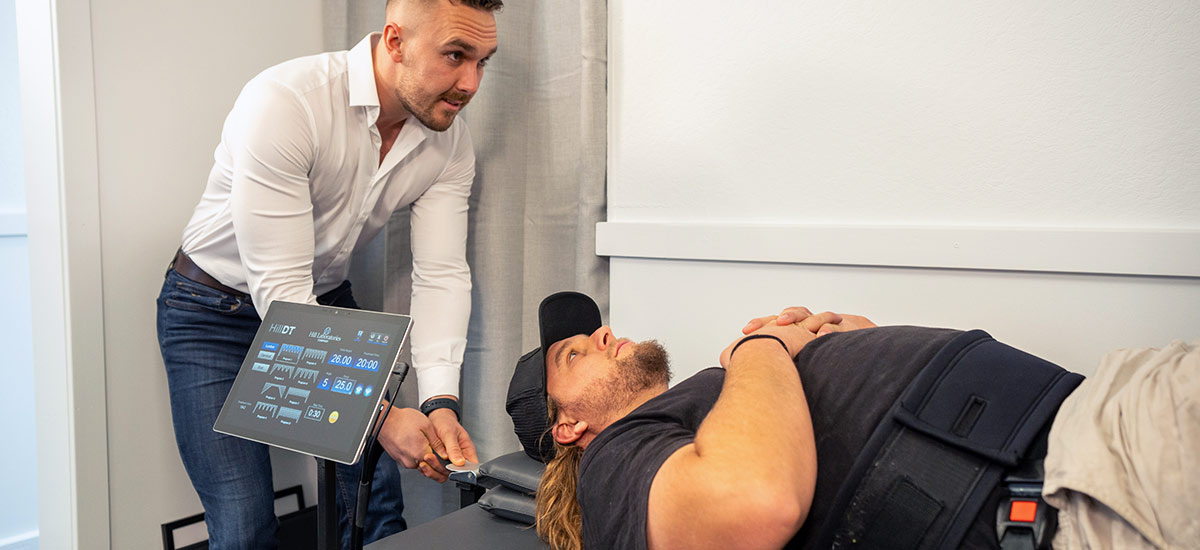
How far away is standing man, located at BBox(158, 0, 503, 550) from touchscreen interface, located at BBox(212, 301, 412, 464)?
40 centimetres

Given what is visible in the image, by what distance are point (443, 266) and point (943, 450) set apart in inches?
49.1

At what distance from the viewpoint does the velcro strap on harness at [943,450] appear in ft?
3.06

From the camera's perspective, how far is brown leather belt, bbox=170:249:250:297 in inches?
68.2

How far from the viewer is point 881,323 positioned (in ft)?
4.89

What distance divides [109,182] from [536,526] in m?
1.35

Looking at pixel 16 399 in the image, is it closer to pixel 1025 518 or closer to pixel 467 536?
pixel 467 536

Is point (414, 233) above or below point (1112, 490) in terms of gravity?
above

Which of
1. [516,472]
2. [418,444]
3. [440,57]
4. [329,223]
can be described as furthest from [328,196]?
[516,472]

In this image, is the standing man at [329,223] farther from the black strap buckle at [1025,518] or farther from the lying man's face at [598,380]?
the black strap buckle at [1025,518]

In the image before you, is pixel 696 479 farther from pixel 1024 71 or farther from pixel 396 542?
pixel 1024 71

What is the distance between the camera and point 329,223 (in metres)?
1.77

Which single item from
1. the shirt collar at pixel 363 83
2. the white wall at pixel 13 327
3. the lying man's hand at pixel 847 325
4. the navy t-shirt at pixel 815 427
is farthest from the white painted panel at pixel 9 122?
the lying man's hand at pixel 847 325

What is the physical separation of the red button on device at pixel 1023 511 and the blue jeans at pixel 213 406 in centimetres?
155

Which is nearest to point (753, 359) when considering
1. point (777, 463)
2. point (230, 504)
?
point (777, 463)
